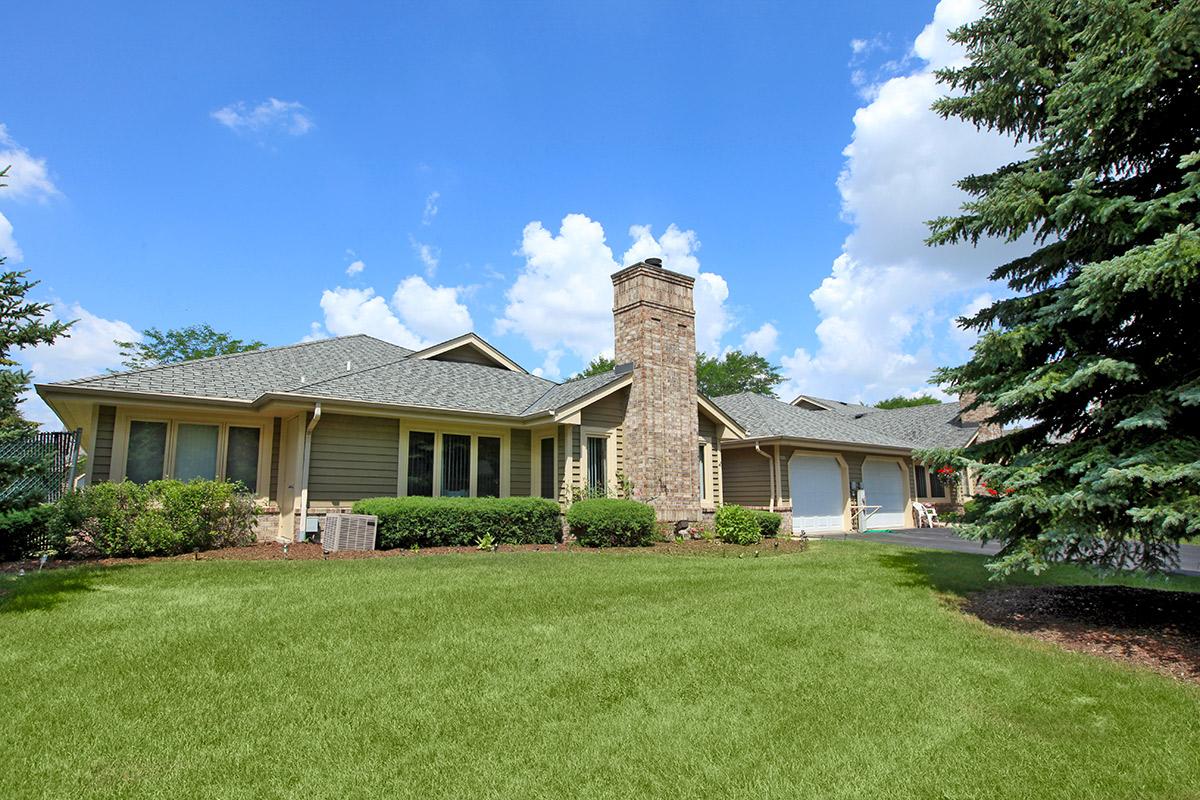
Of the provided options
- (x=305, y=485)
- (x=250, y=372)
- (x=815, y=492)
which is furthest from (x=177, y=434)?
(x=815, y=492)

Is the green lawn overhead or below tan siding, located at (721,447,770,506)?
below

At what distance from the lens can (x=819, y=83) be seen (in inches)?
483

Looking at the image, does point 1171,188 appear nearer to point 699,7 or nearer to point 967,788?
point 967,788

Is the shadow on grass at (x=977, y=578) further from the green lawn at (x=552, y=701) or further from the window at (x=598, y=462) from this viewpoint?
the window at (x=598, y=462)

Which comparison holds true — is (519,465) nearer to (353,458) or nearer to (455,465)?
(455,465)

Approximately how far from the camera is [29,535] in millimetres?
10148

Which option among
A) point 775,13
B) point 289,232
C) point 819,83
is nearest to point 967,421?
point 819,83

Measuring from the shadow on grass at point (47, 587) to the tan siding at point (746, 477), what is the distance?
15.8 metres

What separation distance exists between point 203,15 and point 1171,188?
13213 millimetres

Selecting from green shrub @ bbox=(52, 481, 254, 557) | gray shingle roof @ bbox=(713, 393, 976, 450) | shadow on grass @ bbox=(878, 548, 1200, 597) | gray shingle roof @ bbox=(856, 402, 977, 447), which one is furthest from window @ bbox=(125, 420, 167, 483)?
gray shingle roof @ bbox=(856, 402, 977, 447)

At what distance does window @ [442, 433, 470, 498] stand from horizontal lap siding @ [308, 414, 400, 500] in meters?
1.04

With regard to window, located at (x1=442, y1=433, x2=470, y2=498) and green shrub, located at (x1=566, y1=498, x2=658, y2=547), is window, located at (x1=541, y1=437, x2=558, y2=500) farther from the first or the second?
window, located at (x1=442, y1=433, x2=470, y2=498)

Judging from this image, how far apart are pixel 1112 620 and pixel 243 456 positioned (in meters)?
14.3

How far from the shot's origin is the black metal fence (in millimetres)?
7605
